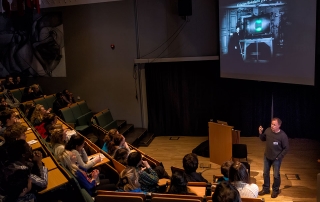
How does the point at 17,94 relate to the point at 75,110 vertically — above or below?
above

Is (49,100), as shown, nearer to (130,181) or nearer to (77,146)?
(77,146)

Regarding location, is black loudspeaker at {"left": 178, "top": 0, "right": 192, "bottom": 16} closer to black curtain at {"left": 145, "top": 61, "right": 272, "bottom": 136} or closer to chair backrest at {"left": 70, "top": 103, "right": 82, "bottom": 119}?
black curtain at {"left": 145, "top": 61, "right": 272, "bottom": 136}

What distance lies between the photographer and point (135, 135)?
27.0ft

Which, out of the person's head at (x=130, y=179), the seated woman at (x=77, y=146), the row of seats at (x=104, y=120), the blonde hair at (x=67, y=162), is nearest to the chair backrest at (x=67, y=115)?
the row of seats at (x=104, y=120)

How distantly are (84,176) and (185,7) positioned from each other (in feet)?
17.7

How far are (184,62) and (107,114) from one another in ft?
7.63

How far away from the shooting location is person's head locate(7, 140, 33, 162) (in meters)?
3.18

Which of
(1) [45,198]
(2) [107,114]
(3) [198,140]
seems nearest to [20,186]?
(1) [45,198]

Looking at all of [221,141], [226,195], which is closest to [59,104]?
[221,141]

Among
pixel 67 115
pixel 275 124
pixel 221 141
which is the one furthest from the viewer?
pixel 67 115

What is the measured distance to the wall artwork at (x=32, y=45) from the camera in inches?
368

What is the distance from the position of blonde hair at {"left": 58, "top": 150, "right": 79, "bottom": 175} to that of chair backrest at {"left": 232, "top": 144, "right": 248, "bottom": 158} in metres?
3.03

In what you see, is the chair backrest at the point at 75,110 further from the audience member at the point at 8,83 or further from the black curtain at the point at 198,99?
the audience member at the point at 8,83

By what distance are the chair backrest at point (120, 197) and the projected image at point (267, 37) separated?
373 cm
